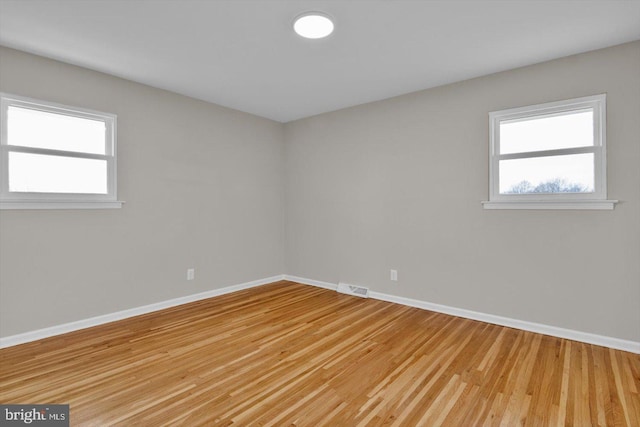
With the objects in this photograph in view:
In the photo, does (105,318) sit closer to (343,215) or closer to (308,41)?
(343,215)

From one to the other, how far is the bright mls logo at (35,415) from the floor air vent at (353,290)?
3169mm

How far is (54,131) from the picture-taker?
120 inches

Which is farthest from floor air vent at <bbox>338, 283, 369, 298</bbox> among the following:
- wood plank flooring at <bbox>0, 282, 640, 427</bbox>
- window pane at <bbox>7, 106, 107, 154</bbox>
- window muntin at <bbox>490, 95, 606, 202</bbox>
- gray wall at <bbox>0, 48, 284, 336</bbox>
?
window pane at <bbox>7, 106, 107, 154</bbox>

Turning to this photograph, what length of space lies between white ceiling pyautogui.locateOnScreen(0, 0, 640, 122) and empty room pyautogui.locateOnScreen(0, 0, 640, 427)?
0.02 m

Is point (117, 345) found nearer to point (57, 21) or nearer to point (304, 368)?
point (304, 368)

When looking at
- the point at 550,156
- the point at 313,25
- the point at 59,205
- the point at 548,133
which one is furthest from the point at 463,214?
the point at 59,205

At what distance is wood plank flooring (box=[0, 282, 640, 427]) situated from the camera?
72.6 inches

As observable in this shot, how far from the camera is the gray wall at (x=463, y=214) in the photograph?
272 cm

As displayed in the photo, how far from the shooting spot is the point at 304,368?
236 cm

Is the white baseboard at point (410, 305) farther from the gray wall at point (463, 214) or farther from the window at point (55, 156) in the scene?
the window at point (55, 156)

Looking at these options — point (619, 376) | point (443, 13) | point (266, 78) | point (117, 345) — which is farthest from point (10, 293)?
point (619, 376)

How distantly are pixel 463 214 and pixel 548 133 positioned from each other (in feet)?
3.62

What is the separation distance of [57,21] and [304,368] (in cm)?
321

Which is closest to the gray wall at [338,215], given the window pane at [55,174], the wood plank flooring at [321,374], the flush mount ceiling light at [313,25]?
the window pane at [55,174]
